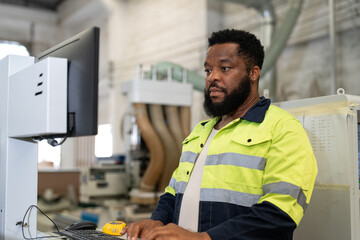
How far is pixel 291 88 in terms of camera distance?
222 inches

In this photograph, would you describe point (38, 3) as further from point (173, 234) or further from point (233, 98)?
point (173, 234)

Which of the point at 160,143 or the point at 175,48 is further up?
the point at 175,48

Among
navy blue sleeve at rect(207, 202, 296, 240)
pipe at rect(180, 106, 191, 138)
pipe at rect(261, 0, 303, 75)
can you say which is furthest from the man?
pipe at rect(261, 0, 303, 75)

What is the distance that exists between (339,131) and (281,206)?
750 millimetres

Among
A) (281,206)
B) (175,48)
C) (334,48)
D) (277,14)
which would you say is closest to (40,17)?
(175,48)

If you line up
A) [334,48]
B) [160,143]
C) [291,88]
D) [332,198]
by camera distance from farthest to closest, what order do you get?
1. [291,88]
2. [334,48]
3. [160,143]
4. [332,198]

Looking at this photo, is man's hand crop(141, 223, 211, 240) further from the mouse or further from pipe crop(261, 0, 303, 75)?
pipe crop(261, 0, 303, 75)

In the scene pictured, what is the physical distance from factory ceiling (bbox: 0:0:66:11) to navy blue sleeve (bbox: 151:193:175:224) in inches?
404

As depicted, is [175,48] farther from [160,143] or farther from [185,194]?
[185,194]

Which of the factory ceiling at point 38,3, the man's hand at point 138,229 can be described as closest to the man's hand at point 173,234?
the man's hand at point 138,229

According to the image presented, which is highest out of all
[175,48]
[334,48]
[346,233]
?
[175,48]

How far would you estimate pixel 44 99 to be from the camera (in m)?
1.47

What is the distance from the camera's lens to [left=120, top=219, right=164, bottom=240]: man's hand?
1422 millimetres

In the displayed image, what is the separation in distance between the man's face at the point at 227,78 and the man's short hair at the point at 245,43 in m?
0.02
